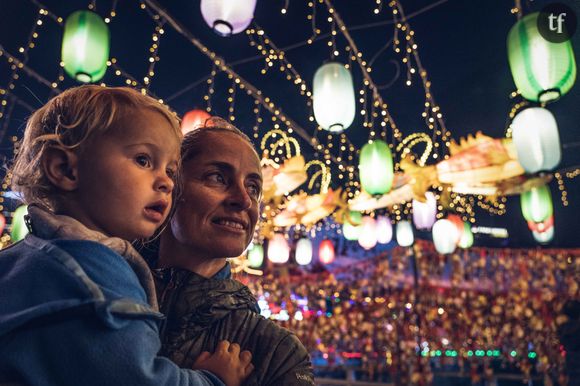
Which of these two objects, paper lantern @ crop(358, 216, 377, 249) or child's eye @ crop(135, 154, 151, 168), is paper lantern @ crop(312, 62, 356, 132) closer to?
child's eye @ crop(135, 154, 151, 168)

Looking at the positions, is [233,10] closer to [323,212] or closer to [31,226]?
[31,226]

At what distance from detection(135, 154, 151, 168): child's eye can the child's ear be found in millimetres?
170

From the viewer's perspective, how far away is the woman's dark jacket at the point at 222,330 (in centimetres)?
124

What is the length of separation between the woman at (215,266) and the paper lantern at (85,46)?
380 cm

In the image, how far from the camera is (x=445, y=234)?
34.7 feet

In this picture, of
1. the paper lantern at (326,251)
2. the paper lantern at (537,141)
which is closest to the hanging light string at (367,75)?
the paper lantern at (537,141)

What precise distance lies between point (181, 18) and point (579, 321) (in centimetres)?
884

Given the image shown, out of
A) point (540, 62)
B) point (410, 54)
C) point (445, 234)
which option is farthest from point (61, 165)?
point (445, 234)

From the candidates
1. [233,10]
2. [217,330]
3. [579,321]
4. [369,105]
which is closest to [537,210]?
[579,321]

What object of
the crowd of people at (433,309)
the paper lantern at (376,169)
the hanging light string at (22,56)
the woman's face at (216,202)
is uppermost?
the hanging light string at (22,56)

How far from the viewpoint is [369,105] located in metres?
10.5

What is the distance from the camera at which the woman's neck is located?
4.68 feet

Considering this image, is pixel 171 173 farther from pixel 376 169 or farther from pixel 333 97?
pixel 376 169

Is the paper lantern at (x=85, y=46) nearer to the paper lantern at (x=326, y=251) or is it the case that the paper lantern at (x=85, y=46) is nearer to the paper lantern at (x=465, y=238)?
the paper lantern at (x=465, y=238)
